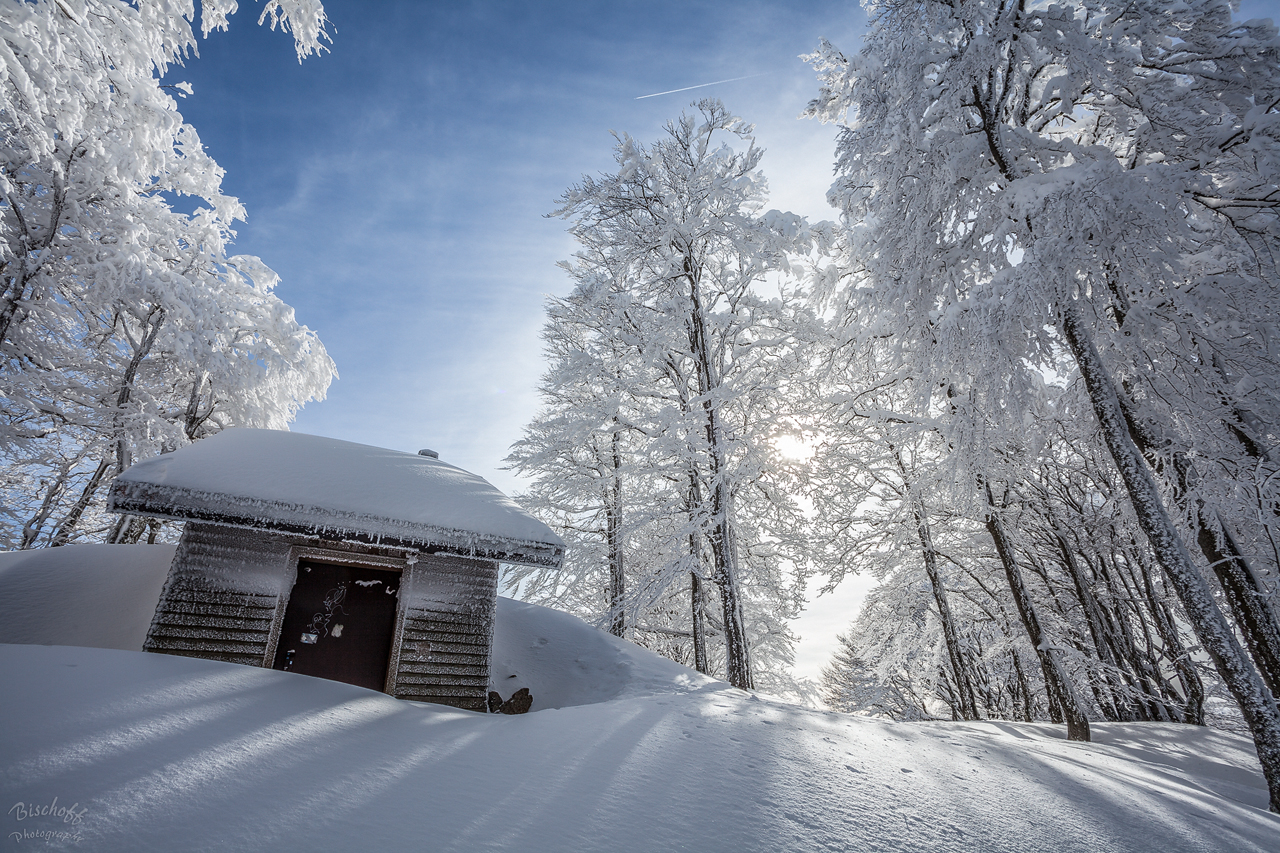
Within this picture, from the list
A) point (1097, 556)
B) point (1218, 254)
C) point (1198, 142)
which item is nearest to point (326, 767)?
point (1198, 142)

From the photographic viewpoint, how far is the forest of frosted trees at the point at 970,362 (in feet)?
18.3

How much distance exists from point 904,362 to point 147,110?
15.8m

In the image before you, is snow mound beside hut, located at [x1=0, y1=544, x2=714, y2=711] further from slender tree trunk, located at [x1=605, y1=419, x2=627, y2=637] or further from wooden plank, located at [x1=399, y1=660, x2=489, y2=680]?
slender tree trunk, located at [x1=605, y1=419, x2=627, y2=637]

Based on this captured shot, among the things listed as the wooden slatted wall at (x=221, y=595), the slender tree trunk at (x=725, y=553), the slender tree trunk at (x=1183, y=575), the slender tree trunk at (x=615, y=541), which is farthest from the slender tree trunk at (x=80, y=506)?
the slender tree trunk at (x=1183, y=575)

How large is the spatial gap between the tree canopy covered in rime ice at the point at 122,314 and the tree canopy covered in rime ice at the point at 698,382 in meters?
8.15

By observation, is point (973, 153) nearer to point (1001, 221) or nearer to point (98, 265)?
point (1001, 221)

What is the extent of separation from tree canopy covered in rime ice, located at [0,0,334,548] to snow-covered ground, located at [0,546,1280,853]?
31.8 feet

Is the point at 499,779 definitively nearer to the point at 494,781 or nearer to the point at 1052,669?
the point at 494,781

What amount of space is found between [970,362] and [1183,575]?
120 inches

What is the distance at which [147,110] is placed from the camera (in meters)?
9.93

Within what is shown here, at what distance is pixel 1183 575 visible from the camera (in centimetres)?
514
